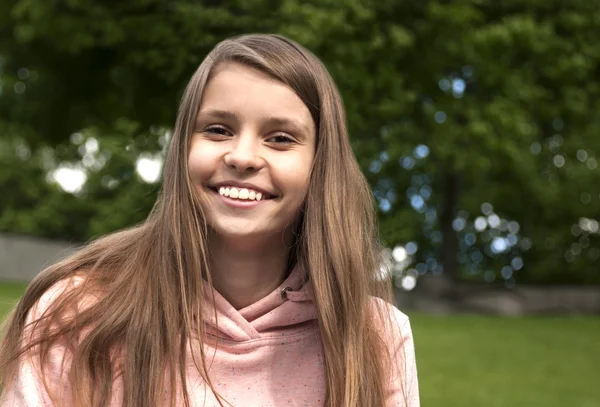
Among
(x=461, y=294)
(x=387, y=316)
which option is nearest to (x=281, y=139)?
(x=387, y=316)

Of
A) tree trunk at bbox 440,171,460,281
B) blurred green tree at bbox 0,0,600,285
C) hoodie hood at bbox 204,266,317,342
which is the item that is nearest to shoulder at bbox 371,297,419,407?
hoodie hood at bbox 204,266,317,342

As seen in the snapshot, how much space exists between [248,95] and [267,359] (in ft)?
2.10

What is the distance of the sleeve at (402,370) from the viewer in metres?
2.35

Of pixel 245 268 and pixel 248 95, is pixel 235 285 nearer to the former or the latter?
pixel 245 268

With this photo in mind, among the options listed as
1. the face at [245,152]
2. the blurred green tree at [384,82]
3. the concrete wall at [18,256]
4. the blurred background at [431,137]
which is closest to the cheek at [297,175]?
the face at [245,152]

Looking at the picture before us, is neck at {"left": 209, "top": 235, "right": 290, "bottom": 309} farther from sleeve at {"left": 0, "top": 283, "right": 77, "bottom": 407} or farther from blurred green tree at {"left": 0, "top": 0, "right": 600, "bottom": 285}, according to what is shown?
blurred green tree at {"left": 0, "top": 0, "right": 600, "bottom": 285}

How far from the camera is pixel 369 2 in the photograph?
321 inches

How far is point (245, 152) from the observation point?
7.13ft

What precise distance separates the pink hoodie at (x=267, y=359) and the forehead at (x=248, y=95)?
16.9 inches

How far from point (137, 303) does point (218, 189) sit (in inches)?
12.8

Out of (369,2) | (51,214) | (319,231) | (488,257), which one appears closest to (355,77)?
(369,2)

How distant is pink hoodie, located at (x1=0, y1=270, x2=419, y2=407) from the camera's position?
2229 mm

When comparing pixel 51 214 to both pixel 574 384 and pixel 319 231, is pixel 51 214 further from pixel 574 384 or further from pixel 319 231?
pixel 319 231

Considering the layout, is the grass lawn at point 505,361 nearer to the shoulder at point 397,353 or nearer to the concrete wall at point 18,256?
the shoulder at point 397,353
